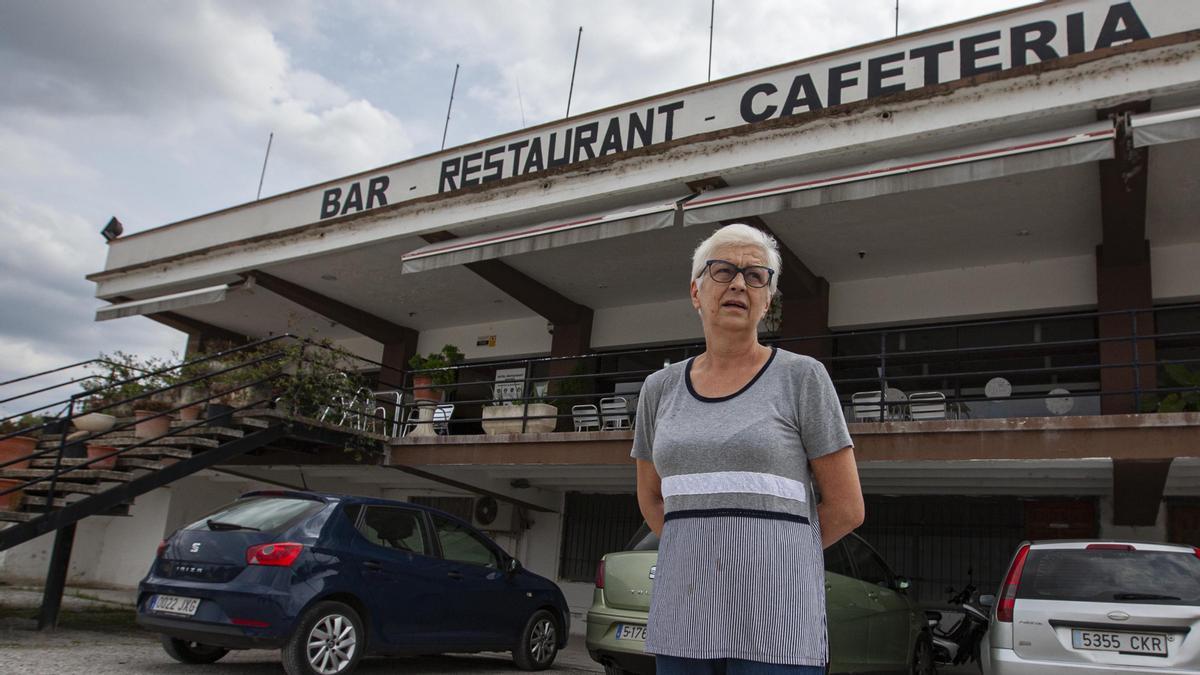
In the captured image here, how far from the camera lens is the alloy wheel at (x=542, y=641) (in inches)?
345

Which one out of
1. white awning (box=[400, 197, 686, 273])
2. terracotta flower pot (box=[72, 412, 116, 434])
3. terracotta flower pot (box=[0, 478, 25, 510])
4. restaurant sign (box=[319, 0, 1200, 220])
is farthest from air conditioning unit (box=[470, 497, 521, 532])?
terracotta flower pot (box=[0, 478, 25, 510])

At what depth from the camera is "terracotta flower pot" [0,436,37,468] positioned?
36.1 feet

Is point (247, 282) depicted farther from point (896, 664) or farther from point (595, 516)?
point (896, 664)

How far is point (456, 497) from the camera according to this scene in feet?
51.7

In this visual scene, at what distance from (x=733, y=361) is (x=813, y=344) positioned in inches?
451

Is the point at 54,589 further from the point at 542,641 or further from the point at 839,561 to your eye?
the point at 839,561

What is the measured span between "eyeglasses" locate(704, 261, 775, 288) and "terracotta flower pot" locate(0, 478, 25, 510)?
31.8 feet

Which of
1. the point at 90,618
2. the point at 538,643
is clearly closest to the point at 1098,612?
the point at 538,643

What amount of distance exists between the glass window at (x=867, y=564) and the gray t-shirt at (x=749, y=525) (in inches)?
222

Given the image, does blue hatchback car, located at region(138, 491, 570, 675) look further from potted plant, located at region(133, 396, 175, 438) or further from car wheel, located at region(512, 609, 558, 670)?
potted plant, located at region(133, 396, 175, 438)

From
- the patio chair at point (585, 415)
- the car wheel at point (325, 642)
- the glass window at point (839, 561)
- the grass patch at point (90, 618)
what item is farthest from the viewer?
the patio chair at point (585, 415)

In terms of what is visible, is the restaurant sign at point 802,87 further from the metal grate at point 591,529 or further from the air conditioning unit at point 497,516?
the metal grate at point 591,529

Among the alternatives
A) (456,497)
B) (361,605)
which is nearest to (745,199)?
(361,605)

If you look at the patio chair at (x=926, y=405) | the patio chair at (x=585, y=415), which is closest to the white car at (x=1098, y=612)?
the patio chair at (x=926, y=405)
